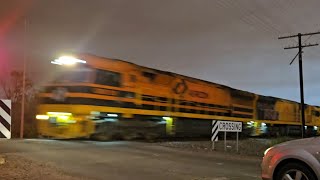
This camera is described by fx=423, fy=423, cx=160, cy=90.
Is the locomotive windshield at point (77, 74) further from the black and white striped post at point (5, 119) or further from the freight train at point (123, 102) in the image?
the black and white striped post at point (5, 119)

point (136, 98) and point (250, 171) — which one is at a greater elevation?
point (136, 98)

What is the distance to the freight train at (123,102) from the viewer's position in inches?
765

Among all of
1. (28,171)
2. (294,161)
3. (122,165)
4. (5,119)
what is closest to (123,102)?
(5,119)

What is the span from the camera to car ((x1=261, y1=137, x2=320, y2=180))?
695 cm

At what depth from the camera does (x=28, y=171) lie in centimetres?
974

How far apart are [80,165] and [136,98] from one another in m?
11.9

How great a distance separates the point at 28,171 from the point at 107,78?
1132 centimetres

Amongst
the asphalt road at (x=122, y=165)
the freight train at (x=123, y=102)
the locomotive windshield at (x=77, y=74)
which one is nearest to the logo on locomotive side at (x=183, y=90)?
the freight train at (x=123, y=102)

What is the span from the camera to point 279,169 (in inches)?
293

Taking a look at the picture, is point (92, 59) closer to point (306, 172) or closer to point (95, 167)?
point (95, 167)

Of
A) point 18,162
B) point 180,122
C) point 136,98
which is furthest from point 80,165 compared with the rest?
point 180,122

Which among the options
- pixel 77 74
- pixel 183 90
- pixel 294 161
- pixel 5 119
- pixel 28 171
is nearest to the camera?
pixel 294 161

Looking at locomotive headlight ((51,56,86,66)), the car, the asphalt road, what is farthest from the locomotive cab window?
the car

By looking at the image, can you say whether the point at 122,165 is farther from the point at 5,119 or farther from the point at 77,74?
the point at 77,74
